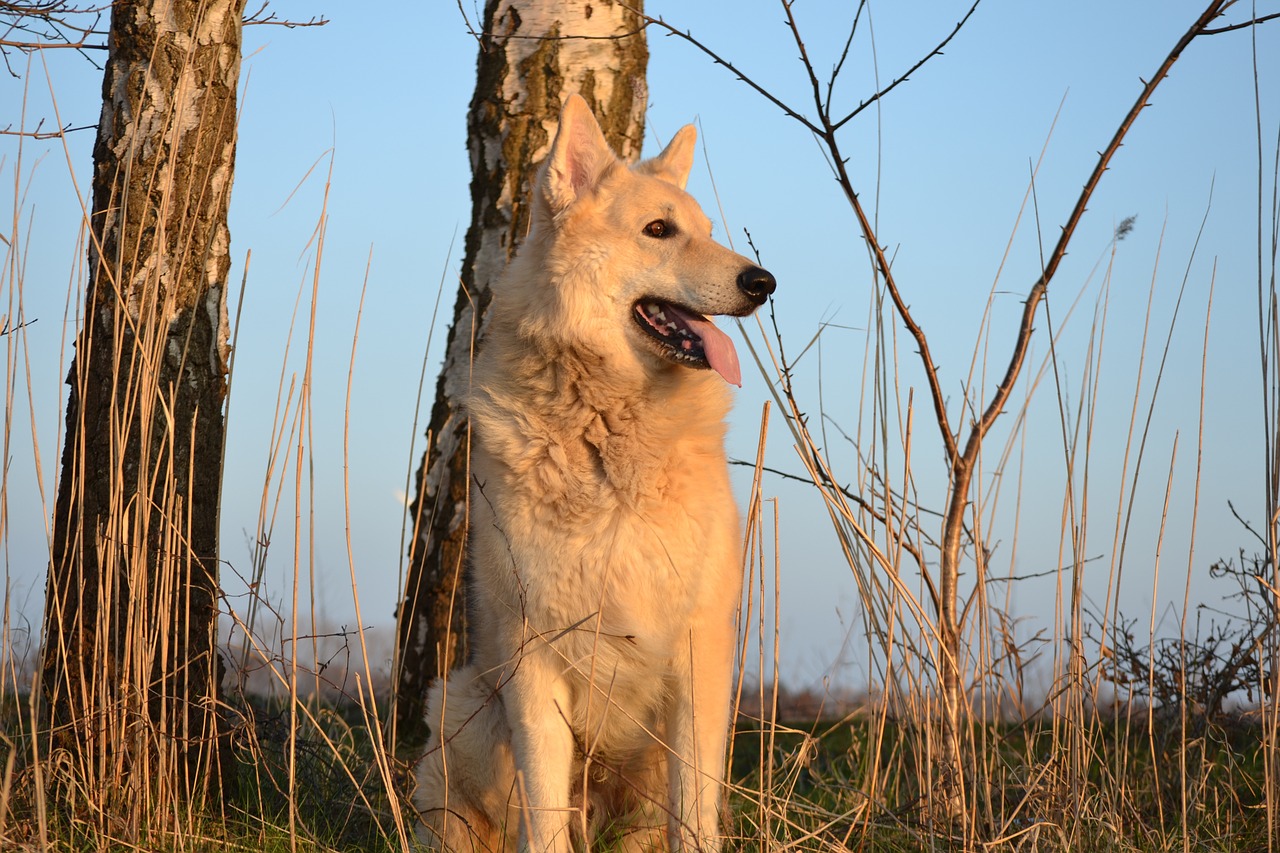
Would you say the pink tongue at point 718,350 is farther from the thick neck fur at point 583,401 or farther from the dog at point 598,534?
the thick neck fur at point 583,401

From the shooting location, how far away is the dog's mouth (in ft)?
9.93

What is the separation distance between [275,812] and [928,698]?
2.08m

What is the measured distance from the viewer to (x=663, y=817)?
315 centimetres

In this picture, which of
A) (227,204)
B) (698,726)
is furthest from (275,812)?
(227,204)

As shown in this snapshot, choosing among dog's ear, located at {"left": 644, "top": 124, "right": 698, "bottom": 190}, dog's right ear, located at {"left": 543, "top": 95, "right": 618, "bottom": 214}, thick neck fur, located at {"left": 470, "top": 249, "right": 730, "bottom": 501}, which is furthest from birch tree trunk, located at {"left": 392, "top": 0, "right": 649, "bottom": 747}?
thick neck fur, located at {"left": 470, "top": 249, "right": 730, "bottom": 501}

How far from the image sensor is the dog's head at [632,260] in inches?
119

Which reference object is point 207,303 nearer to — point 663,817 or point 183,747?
point 183,747

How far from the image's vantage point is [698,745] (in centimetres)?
284

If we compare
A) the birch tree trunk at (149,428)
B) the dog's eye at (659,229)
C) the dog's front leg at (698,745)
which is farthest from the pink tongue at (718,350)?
the birch tree trunk at (149,428)

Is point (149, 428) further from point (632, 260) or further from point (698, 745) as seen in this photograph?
point (698, 745)

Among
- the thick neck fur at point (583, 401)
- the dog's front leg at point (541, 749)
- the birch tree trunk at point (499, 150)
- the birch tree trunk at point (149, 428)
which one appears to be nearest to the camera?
the dog's front leg at point (541, 749)

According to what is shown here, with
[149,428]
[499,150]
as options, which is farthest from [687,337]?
[499,150]

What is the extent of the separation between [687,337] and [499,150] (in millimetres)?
1841

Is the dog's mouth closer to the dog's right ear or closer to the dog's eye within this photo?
the dog's eye
